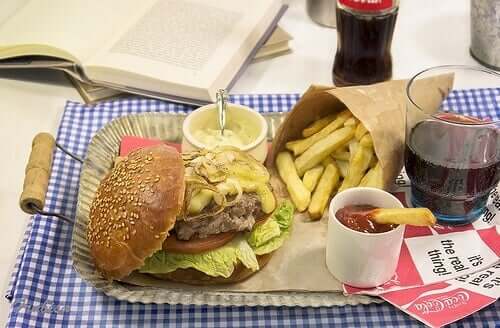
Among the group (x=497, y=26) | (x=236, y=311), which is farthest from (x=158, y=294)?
(x=497, y=26)

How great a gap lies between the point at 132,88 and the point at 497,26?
1004mm

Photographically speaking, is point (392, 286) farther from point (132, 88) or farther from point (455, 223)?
point (132, 88)

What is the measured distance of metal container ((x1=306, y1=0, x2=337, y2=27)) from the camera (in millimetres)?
2248

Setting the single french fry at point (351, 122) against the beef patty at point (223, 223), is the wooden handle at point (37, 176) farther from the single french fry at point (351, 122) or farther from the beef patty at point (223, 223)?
the single french fry at point (351, 122)

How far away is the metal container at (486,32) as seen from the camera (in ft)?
6.31

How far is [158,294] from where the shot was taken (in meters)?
1.32

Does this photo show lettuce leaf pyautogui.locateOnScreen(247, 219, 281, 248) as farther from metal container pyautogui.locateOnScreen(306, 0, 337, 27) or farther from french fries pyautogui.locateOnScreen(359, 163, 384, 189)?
metal container pyautogui.locateOnScreen(306, 0, 337, 27)

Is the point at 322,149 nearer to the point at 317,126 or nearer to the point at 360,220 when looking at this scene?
the point at 317,126

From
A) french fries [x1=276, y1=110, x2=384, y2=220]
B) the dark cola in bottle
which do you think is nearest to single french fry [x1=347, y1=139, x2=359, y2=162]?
french fries [x1=276, y1=110, x2=384, y2=220]

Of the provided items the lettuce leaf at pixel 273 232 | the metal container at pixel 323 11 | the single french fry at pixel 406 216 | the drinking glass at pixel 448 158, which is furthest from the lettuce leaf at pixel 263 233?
the metal container at pixel 323 11

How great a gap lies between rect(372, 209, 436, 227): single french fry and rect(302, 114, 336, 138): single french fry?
1.20ft

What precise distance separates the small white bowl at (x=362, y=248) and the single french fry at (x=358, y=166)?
117 mm

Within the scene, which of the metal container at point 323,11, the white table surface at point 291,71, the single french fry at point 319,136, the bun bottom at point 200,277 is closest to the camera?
the bun bottom at point 200,277

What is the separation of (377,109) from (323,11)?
825 mm
